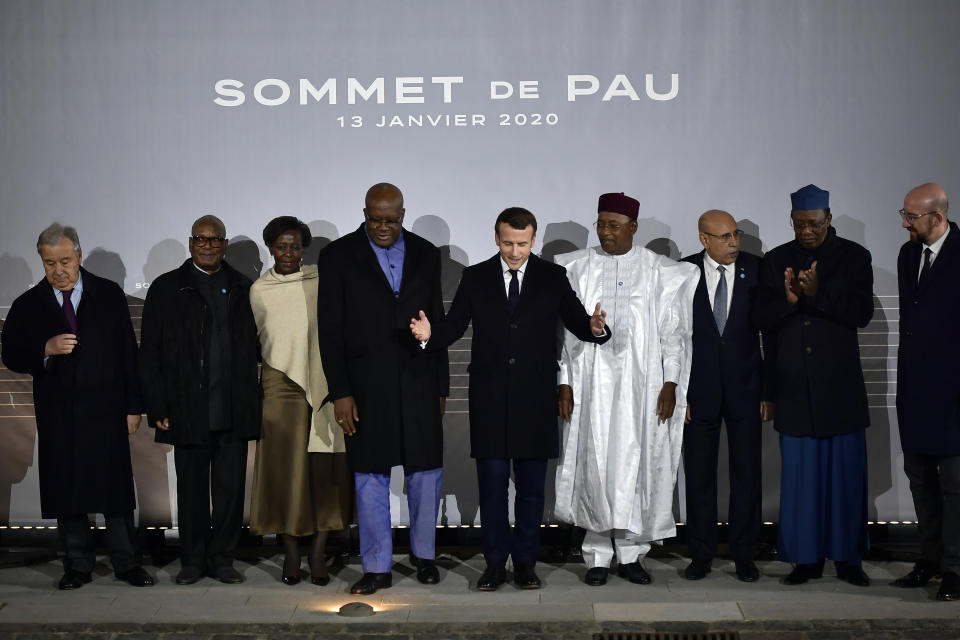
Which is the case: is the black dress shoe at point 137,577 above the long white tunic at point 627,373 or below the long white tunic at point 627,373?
below

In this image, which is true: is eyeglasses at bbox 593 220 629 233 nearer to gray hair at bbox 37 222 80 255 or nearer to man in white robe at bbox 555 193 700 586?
man in white robe at bbox 555 193 700 586

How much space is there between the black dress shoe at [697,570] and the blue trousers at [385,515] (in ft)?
3.92

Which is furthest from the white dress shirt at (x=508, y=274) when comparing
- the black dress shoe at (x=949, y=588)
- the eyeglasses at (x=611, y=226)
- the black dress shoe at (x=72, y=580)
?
the black dress shoe at (x=72, y=580)

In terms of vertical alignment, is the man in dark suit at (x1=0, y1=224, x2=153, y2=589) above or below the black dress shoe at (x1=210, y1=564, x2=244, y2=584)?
above

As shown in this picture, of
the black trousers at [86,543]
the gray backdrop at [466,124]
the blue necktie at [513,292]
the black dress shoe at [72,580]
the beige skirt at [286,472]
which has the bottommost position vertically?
the black dress shoe at [72,580]

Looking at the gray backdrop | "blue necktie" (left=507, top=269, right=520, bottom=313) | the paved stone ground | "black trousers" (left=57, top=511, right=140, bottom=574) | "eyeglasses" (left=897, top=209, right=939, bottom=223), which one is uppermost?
the gray backdrop

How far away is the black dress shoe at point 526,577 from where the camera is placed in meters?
5.09

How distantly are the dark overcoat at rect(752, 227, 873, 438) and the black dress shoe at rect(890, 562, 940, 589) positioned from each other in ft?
2.19

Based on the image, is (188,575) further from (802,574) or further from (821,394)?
(821,394)

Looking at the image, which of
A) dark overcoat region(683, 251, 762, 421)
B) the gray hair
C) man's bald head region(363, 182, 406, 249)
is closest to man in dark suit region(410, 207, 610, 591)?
man's bald head region(363, 182, 406, 249)

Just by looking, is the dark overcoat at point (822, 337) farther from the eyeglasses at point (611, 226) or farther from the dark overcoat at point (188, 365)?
the dark overcoat at point (188, 365)

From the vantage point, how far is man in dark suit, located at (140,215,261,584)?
5.12 meters

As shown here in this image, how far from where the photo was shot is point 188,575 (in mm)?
5223

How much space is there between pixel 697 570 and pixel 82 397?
295 centimetres
